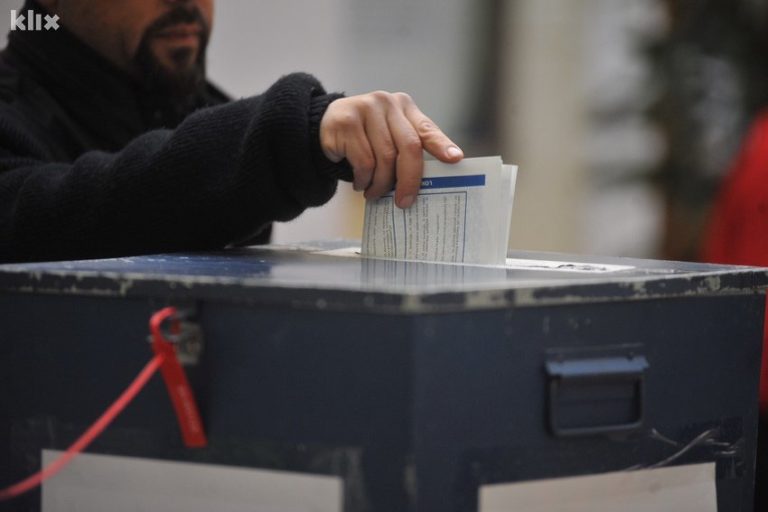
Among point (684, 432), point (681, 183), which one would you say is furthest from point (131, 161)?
point (681, 183)

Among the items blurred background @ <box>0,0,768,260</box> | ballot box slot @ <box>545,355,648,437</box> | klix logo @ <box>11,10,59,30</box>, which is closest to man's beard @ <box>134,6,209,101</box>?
klix logo @ <box>11,10,59,30</box>

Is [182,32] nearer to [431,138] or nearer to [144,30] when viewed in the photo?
[144,30]

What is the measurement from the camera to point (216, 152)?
1.37 meters

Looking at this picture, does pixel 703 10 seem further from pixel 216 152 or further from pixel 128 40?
pixel 216 152

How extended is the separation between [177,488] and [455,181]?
1.62 feet

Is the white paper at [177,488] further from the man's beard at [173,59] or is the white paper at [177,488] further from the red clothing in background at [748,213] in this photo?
the red clothing in background at [748,213]

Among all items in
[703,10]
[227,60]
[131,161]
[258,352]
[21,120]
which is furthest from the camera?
[227,60]

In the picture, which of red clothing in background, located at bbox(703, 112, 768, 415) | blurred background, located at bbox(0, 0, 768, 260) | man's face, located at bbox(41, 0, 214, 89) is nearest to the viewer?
man's face, located at bbox(41, 0, 214, 89)

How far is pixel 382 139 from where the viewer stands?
1.30m

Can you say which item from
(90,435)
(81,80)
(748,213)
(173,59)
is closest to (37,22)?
(81,80)

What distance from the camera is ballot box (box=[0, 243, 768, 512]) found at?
0.96 m

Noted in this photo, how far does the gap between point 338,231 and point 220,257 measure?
4.28m

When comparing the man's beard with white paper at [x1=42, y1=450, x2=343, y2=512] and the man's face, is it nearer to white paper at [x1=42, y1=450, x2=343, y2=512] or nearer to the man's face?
the man's face

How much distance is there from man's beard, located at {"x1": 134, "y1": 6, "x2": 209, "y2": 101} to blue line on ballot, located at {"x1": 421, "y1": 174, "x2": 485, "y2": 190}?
0.75m
